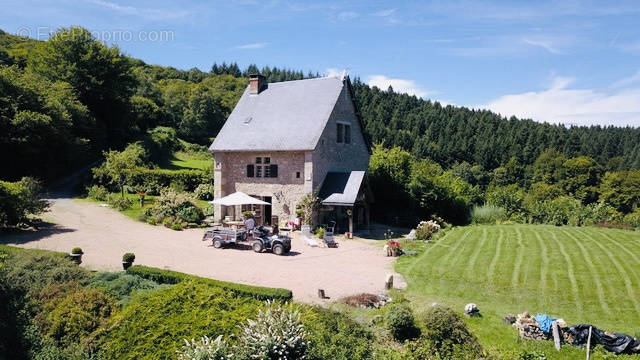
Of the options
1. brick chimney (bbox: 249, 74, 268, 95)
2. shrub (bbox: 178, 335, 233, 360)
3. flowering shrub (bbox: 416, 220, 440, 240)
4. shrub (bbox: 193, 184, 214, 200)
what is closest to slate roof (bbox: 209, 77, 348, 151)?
brick chimney (bbox: 249, 74, 268, 95)

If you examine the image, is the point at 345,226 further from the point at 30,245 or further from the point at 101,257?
the point at 30,245

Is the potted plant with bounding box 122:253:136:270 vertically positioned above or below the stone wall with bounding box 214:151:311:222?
below

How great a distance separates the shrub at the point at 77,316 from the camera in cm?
942

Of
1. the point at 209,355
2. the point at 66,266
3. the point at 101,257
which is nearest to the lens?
the point at 209,355

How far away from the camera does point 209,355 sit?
7.47m

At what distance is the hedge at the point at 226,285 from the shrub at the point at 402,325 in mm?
2872

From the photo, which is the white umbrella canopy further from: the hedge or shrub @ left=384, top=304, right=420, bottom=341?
shrub @ left=384, top=304, right=420, bottom=341

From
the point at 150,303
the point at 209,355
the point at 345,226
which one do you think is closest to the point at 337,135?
the point at 345,226

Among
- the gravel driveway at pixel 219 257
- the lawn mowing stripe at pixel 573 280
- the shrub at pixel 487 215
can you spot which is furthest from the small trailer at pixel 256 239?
the shrub at pixel 487 215

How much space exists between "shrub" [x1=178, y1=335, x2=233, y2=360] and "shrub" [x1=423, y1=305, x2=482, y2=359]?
4.31m

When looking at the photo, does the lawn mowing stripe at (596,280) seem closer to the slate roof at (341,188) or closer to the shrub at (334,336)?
the shrub at (334,336)

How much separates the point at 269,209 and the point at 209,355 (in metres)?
19.0

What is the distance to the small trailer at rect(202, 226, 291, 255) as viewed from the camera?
18.2 m

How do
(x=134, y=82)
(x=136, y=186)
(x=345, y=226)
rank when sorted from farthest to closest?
1. (x=134, y=82)
2. (x=136, y=186)
3. (x=345, y=226)
